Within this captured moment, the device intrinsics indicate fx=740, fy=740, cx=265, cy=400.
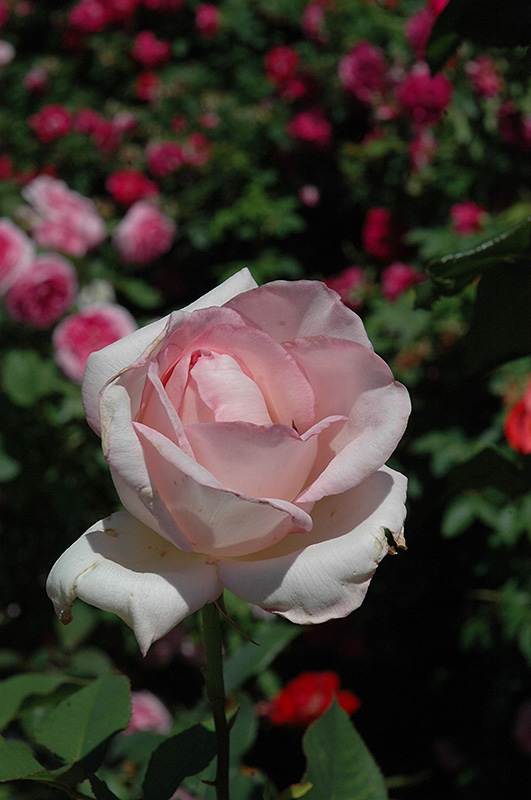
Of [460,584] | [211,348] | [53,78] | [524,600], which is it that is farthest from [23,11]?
[211,348]

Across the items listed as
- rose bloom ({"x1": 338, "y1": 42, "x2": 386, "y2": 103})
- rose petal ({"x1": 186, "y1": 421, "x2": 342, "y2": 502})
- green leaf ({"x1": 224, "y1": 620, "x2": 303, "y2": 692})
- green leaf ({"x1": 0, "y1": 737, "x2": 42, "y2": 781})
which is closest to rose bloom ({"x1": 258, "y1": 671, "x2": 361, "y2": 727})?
green leaf ({"x1": 224, "y1": 620, "x2": 303, "y2": 692})

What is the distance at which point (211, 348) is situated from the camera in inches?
19.3

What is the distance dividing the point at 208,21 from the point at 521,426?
3.07 metres

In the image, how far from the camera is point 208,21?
3492 mm

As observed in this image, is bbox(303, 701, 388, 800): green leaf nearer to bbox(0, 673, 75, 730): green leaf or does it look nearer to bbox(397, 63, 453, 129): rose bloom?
bbox(0, 673, 75, 730): green leaf

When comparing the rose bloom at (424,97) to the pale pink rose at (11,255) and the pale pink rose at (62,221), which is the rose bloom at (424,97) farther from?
the pale pink rose at (11,255)

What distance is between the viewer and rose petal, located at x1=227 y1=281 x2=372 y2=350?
49 cm

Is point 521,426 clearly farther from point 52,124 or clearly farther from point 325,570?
point 52,124

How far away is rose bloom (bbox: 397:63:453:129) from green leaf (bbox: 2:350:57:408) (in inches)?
60.4

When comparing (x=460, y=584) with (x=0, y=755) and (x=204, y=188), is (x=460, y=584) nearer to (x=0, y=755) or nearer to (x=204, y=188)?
(x=204, y=188)

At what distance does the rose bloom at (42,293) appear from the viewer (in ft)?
5.63

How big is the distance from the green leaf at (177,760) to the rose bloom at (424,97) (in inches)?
90.7

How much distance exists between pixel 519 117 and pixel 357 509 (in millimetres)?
2299

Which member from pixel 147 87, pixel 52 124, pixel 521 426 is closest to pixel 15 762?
pixel 521 426
